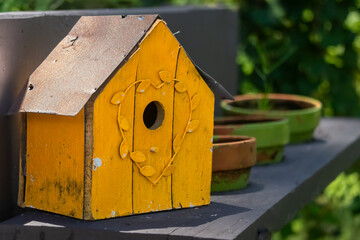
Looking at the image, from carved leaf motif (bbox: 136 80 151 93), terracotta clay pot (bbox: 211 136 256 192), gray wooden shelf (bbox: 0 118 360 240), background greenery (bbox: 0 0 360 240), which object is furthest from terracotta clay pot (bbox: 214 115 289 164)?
background greenery (bbox: 0 0 360 240)

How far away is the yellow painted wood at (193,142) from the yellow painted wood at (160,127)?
0.03 meters

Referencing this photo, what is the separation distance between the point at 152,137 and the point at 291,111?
140 cm

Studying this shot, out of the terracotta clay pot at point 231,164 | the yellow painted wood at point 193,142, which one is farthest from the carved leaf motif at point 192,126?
the terracotta clay pot at point 231,164

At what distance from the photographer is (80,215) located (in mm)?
1908

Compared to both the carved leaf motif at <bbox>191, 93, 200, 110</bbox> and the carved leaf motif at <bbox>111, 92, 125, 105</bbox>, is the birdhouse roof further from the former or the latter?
the carved leaf motif at <bbox>191, 93, 200, 110</bbox>

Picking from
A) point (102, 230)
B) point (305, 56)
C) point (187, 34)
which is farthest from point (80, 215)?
point (305, 56)

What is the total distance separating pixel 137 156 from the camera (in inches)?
78.1

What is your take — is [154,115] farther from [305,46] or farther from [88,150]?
[305,46]

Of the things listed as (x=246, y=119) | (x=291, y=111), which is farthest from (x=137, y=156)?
(x=291, y=111)

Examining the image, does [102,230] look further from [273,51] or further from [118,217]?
[273,51]

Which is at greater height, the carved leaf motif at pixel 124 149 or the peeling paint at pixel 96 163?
the carved leaf motif at pixel 124 149

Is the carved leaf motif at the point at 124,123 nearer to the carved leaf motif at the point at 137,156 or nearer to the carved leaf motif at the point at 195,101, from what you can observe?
the carved leaf motif at the point at 137,156

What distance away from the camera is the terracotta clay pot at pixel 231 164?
2.33 meters

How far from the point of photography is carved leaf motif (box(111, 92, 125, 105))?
6.22 feet
